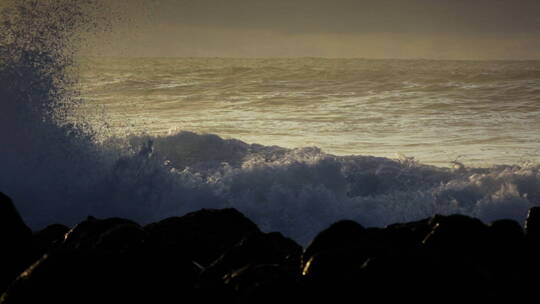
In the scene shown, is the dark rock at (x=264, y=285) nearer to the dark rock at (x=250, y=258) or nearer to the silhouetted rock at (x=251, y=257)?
the dark rock at (x=250, y=258)

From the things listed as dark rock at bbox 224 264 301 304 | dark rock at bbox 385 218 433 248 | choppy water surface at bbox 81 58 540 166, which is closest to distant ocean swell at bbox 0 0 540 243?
choppy water surface at bbox 81 58 540 166

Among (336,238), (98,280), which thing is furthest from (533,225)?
(98,280)

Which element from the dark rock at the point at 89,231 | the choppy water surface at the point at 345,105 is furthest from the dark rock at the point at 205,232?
the choppy water surface at the point at 345,105

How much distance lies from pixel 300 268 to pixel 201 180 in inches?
306

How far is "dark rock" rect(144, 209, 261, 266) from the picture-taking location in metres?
5.05

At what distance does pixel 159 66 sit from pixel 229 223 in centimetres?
3223

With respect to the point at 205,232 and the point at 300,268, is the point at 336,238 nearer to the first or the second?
the point at 300,268

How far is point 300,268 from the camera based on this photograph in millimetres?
4066

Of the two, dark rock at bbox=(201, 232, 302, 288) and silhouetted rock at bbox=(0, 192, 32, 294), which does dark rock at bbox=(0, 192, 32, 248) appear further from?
dark rock at bbox=(201, 232, 302, 288)

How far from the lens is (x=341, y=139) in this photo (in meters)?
17.8

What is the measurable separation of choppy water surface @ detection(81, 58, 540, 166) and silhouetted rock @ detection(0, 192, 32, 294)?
377 inches

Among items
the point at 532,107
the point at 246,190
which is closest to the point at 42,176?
the point at 246,190

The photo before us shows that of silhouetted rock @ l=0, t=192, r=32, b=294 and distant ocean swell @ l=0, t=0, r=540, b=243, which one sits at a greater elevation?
silhouetted rock @ l=0, t=192, r=32, b=294

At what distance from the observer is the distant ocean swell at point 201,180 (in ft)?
35.2
